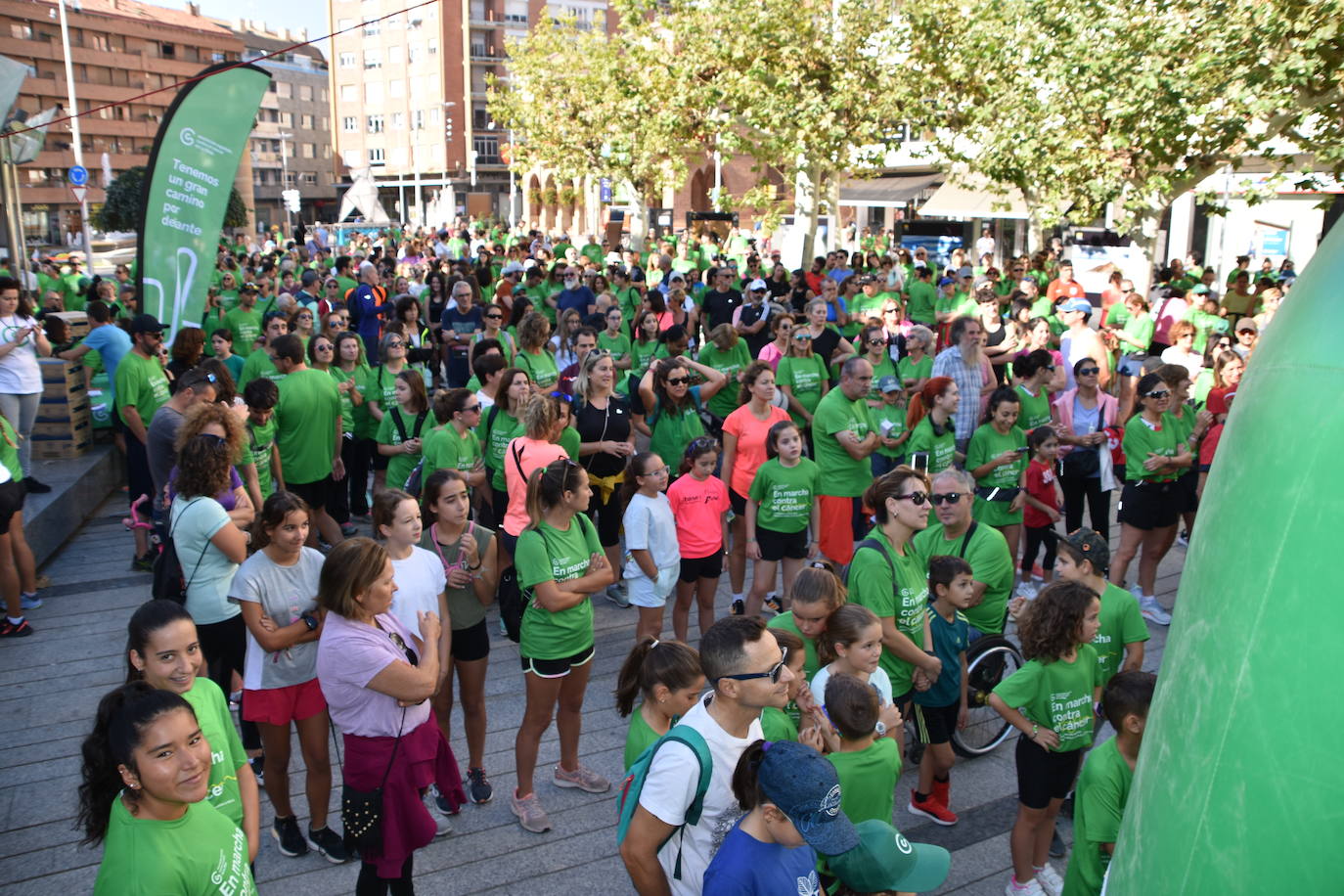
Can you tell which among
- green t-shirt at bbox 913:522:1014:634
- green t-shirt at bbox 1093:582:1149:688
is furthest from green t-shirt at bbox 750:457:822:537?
green t-shirt at bbox 1093:582:1149:688

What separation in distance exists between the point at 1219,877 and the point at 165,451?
20.5ft

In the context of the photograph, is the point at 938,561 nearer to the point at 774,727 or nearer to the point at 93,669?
the point at 774,727

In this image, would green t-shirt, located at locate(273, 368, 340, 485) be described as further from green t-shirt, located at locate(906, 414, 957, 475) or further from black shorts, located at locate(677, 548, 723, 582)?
green t-shirt, located at locate(906, 414, 957, 475)

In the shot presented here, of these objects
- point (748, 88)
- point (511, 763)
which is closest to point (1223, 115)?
point (748, 88)

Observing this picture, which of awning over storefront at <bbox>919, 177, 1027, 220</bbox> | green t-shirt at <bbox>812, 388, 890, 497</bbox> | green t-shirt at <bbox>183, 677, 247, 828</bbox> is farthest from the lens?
awning over storefront at <bbox>919, 177, 1027, 220</bbox>

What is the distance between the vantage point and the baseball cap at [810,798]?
2.59 meters

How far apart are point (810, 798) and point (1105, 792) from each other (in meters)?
1.53

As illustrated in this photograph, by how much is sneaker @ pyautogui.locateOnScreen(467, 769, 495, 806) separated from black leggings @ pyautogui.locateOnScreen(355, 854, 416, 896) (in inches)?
45.7

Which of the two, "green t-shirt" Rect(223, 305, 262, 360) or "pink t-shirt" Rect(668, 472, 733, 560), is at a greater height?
"green t-shirt" Rect(223, 305, 262, 360)

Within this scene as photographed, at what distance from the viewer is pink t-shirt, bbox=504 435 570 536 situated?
6195mm

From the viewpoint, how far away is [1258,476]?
5.76ft

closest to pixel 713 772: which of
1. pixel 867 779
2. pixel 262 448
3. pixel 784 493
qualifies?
pixel 867 779

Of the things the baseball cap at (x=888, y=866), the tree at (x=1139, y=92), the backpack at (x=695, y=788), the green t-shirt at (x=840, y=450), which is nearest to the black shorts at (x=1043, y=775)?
the baseball cap at (x=888, y=866)

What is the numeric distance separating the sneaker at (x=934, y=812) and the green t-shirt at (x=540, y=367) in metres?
4.60
